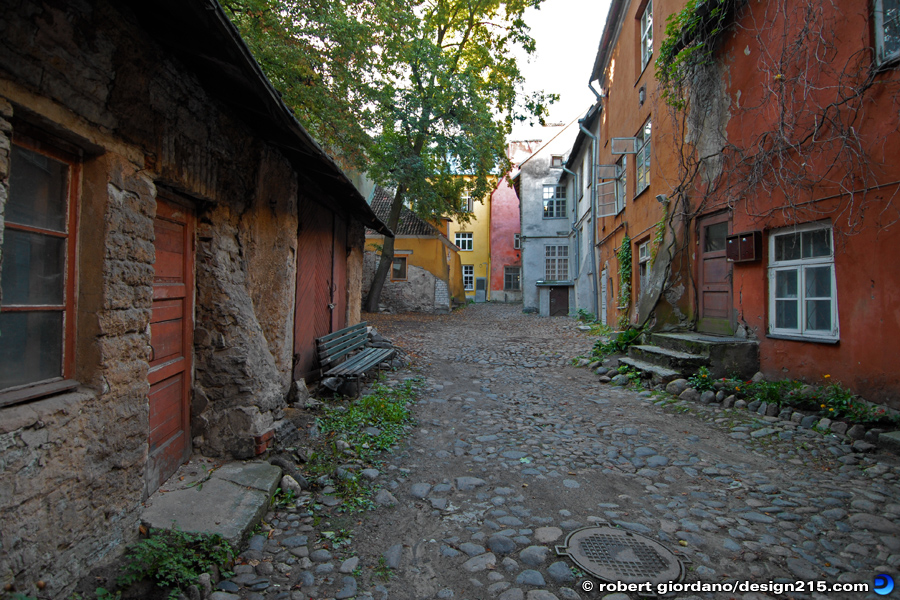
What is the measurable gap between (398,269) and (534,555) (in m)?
18.8

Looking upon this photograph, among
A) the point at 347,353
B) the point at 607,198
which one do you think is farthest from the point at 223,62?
the point at 607,198

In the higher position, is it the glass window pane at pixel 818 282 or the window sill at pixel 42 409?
the glass window pane at pixel 818 282

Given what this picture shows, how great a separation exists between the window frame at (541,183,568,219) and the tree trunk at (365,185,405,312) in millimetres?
10225

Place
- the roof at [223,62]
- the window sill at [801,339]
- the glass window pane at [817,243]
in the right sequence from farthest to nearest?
the glass window pane at [817,243] → the window sill at [801,339] → the roof at [223,62]

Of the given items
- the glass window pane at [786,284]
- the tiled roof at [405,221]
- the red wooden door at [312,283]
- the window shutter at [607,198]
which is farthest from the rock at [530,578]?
the tiled roof at [405,221]

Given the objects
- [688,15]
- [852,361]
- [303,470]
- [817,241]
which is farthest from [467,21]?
[303,470]

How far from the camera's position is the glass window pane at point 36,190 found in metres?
1.94

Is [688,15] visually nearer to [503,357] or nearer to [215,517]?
[503,357]

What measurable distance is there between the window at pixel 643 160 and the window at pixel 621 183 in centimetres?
121

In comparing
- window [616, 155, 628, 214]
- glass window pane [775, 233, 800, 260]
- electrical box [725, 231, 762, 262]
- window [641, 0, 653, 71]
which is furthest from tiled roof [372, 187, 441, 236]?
→ glass window pane [775, 233, 800, 260]

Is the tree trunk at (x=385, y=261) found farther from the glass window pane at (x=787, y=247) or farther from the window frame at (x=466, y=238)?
the window frame at (x=466, y=238)

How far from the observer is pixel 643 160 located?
10891 mm

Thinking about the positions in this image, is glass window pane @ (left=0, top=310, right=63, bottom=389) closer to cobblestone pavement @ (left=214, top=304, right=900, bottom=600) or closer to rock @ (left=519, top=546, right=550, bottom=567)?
cobblestone pavement @ (left=214, top=304, right=900, bottom=600)

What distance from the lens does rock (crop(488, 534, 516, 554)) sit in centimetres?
277
